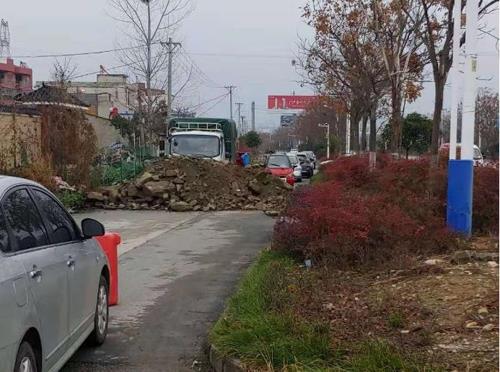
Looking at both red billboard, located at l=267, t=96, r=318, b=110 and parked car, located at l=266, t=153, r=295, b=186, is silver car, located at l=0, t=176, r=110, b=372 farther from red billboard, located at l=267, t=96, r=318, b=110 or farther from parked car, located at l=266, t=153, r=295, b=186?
red billboard, located at l=267, t=96, r=318, b=110

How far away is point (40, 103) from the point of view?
22.4 metres

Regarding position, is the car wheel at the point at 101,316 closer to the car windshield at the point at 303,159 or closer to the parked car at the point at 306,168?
the parked car at the point at 306,168

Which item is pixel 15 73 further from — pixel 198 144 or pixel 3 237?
pixel 3 237

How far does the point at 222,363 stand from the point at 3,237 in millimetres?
2087

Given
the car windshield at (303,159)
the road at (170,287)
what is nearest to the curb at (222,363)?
the road at (170,287)

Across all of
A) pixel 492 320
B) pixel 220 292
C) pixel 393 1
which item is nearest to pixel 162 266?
pixel 220 292

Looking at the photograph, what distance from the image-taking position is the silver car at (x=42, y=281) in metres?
3.66

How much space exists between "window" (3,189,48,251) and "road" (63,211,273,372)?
4.96 feet

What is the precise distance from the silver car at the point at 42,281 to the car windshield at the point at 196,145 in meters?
18.7

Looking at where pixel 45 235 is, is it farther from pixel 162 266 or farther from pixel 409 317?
pixel 162 266

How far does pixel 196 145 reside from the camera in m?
24.8

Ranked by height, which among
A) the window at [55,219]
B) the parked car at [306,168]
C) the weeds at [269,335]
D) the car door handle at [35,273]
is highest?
the window at [55,219]

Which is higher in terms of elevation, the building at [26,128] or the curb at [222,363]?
the building at [26,128]

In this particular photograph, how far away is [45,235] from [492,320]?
3.53 meters
